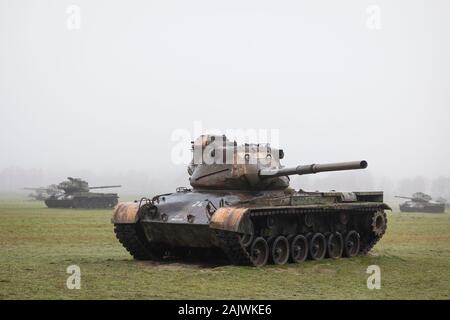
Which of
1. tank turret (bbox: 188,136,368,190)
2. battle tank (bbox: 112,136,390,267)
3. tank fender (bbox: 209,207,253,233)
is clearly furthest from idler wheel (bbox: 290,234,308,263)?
tank fender (bbox: 209,207,253,233)

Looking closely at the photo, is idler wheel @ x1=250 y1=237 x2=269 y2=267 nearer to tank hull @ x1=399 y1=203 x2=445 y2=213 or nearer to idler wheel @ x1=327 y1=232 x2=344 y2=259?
idler wheel @ x1=327 y1=232 x2=344 y2=259

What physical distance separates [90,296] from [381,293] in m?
5.70

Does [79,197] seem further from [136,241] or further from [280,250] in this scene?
[280,250]

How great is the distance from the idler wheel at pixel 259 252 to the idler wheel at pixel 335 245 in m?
3.13

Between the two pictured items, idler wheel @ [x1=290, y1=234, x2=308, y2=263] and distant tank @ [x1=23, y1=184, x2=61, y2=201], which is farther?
distant tank @ [x1=23, y1=184, x2=61, y2=201]

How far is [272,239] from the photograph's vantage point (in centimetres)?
1795

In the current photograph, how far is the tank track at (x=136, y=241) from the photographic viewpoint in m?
18.7

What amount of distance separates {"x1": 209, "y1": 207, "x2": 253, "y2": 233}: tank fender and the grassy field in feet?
Answer: 3.37

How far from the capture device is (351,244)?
21234mm

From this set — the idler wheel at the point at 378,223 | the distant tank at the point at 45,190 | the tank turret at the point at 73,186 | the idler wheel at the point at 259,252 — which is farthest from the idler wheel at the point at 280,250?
the distant tank at the point at 45,190

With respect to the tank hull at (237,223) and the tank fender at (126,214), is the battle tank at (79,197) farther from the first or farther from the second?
the tank fender at (126,214)

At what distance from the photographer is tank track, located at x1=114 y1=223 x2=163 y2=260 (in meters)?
18.7
